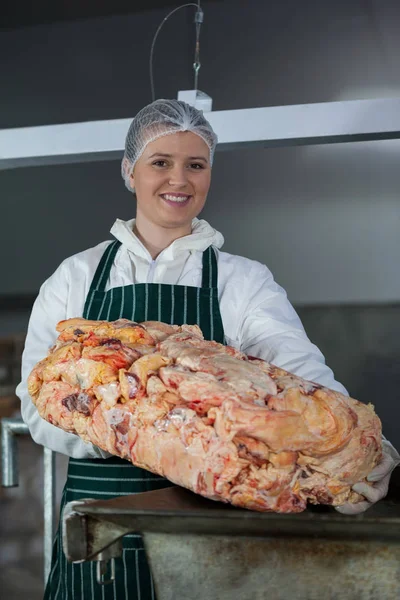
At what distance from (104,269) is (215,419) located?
2.95 ft

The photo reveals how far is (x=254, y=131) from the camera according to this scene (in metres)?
2.21

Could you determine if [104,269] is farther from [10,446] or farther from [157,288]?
[10,446]

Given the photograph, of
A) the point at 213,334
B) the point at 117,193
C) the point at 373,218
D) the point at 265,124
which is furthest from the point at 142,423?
the point at 117,193

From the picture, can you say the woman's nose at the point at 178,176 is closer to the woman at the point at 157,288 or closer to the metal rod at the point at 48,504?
the woman at the point at 157,288

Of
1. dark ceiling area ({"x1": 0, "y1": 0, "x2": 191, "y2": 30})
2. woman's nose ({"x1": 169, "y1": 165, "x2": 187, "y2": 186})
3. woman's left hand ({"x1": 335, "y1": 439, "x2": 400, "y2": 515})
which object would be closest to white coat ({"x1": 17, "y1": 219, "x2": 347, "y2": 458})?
woman's nose ({"x1": 169, "y1": 165, "x2": 187, "y2": 186})

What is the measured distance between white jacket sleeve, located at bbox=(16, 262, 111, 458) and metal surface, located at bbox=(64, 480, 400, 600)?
554 mm

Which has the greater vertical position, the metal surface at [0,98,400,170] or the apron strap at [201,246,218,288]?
the metal surface at [0,98,400,170]

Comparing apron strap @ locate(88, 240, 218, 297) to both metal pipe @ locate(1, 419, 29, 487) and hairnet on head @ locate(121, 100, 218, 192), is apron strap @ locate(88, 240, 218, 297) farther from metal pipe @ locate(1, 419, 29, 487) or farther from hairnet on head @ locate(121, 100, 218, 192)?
metal pipe @ locate(1, 419, 29, 487)

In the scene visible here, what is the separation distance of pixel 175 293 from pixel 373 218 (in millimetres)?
1376

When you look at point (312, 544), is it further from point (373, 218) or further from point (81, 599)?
point (373, 218)

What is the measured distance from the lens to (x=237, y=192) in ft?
10.3

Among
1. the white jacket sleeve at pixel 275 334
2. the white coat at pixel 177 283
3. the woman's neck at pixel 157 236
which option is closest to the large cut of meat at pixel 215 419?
the white jacket sleeve at pixel 275 334

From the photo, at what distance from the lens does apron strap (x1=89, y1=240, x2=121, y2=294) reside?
6.29 ft

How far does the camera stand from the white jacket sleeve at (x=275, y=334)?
5.37ft
